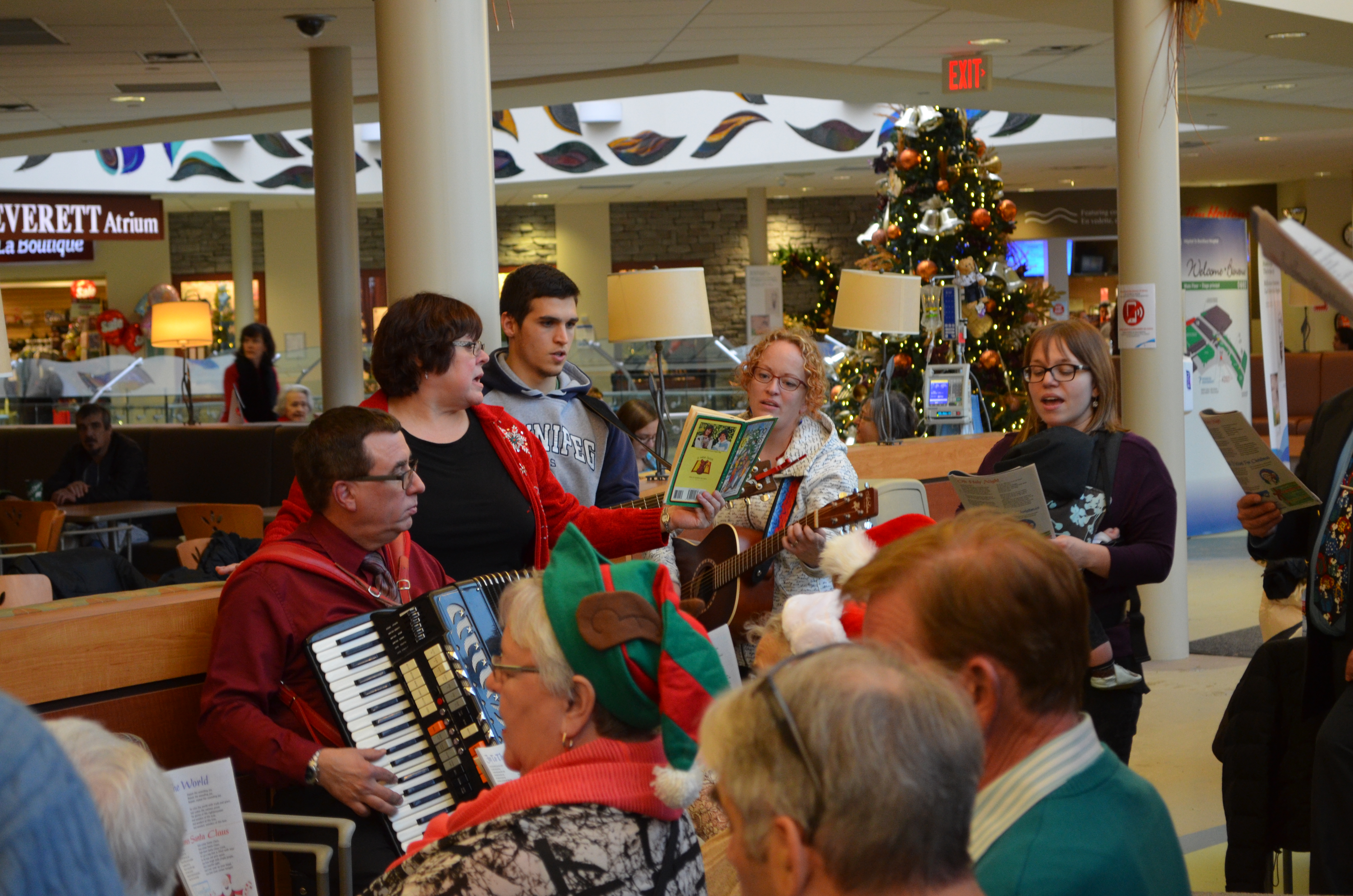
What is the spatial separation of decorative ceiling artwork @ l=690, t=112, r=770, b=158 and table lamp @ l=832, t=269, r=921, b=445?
310 inches

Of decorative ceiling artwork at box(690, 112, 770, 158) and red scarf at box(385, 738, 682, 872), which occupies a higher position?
decorative ceiling artwork at box(690, 112, 770, 158)

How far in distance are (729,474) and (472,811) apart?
130 cm

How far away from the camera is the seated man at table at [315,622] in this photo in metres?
2.30

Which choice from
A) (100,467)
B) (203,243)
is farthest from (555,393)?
(203,243)

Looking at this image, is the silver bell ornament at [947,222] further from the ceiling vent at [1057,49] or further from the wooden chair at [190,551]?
the wooden chair at [190,551]

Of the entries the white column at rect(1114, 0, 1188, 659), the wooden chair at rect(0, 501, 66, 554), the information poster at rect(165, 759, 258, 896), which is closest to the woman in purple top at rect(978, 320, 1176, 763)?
the information poster at rect(165, 759, 258, 896)

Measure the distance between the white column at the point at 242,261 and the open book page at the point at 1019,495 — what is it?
49.4 feet

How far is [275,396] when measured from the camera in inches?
398

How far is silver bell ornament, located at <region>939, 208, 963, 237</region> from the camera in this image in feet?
27.1

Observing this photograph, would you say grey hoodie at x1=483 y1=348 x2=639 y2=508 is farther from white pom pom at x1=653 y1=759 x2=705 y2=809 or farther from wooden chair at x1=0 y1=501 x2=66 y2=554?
wooden chair at x1=0 y1=501 x2=66 y2=554

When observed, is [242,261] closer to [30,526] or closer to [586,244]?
[586,244]

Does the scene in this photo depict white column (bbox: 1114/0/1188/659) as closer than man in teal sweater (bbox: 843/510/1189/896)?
No

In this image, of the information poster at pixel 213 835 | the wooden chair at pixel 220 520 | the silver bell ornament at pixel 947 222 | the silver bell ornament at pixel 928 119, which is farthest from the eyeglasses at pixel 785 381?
the silver bell ornament at pixel 928 119

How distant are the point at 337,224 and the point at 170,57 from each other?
144 cm
